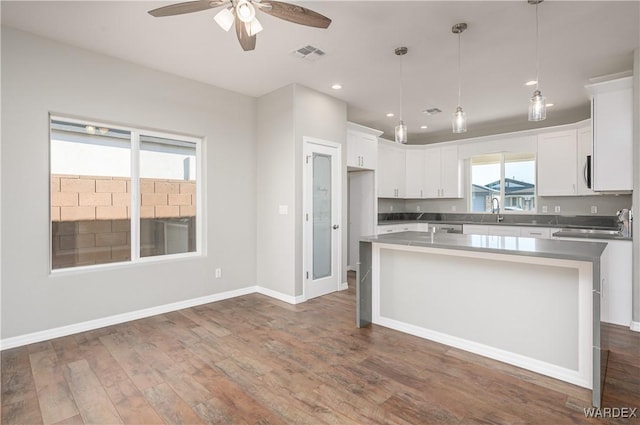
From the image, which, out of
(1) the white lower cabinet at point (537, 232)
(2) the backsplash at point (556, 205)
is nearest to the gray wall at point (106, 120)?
(2) the backsplash at point (556, 205)

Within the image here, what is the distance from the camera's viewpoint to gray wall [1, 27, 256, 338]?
299 centimetres

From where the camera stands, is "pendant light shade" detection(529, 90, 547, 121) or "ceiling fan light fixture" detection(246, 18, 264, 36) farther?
"pendant light shade" detection(529, 90, 547, 121)

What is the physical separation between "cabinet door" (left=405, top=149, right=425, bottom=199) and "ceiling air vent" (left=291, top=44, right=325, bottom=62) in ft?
13.8

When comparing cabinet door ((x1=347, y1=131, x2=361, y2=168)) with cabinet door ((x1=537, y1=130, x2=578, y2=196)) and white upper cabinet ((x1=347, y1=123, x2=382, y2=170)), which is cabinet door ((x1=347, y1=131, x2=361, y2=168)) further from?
cabinet door ((x1=537, y1=130, x2=578, y2=196))

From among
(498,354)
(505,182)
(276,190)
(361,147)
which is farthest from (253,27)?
(505,182)

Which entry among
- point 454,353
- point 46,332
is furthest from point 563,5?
point 46,332

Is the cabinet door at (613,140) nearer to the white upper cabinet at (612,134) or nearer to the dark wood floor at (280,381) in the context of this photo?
the white upper cabinet at (612,134)

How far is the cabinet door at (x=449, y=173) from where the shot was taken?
674 cm

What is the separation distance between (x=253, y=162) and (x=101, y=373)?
316 cm

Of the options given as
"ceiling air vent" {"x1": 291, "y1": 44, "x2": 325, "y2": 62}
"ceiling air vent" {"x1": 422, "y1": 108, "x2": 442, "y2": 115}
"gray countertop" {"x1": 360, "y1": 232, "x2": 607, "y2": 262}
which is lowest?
"gray countertop" {"x1": 360, "y1": 232, "x2": 607, "y2": 262}

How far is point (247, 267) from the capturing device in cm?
479

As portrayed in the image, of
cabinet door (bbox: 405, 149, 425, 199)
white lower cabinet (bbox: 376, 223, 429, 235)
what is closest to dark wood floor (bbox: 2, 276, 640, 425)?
white lower cabinet (bbox: 376, 223, 429, 235)

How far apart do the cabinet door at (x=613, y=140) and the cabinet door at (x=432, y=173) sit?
3.27m

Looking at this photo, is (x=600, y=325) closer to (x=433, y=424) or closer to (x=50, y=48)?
(x=433, y=424)
